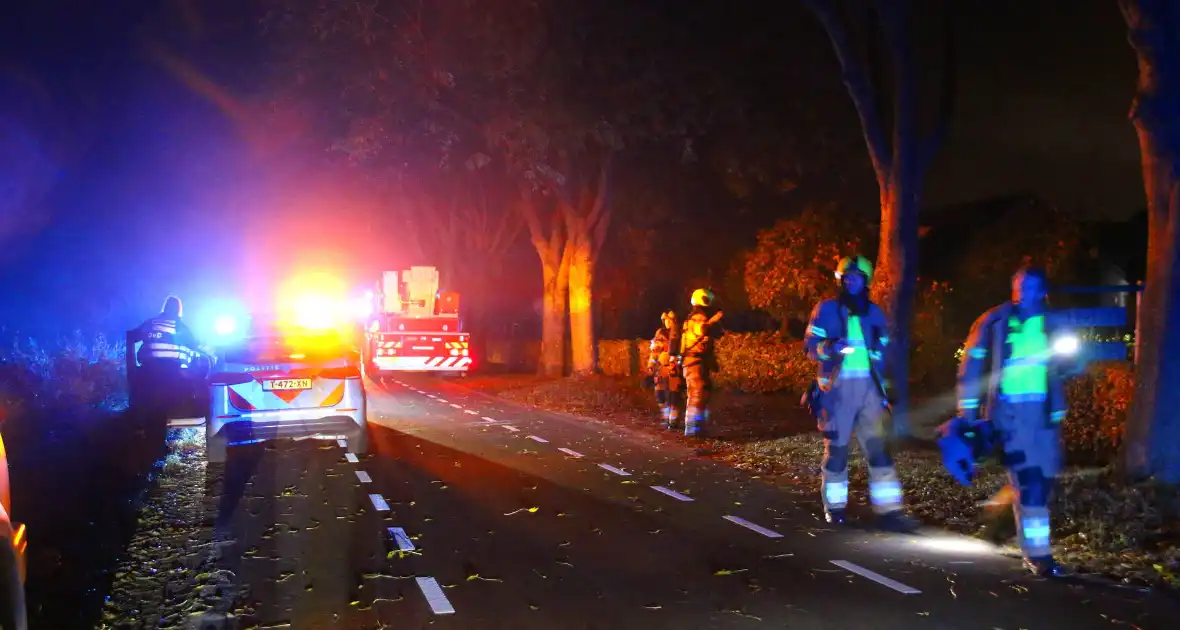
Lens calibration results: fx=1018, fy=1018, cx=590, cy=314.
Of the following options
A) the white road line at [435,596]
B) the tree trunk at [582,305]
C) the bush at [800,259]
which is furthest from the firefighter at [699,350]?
the tree trunk at [582,305]

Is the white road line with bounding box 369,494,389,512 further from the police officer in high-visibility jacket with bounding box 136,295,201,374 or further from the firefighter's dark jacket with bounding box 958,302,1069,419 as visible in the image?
the police officer in high-visibility jacket with bounding box 136,295,201,374

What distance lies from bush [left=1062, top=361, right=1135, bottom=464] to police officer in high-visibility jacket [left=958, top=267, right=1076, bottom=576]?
4.42 metres

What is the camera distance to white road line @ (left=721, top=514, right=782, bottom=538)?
27.3 feet

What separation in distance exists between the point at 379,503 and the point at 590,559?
2.96m

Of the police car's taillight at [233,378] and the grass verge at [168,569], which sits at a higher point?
the police car's taillight at [233,378]

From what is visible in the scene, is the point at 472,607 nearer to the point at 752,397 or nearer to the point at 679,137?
the point at 752,397

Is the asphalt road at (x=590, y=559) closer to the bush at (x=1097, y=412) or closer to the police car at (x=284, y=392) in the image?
the police car at (x=284, y=392)

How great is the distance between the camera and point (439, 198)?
33406 millimetres

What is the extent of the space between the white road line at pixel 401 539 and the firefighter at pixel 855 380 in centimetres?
347

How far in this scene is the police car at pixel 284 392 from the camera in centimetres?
1185

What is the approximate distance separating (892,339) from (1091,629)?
763 centimetres

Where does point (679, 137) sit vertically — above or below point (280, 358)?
above

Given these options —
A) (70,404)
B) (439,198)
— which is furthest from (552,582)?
(439,198)

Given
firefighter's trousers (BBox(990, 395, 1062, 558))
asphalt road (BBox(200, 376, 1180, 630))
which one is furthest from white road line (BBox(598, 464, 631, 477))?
firefighter's trousers (BBox(990, 395, 1062, 558))
